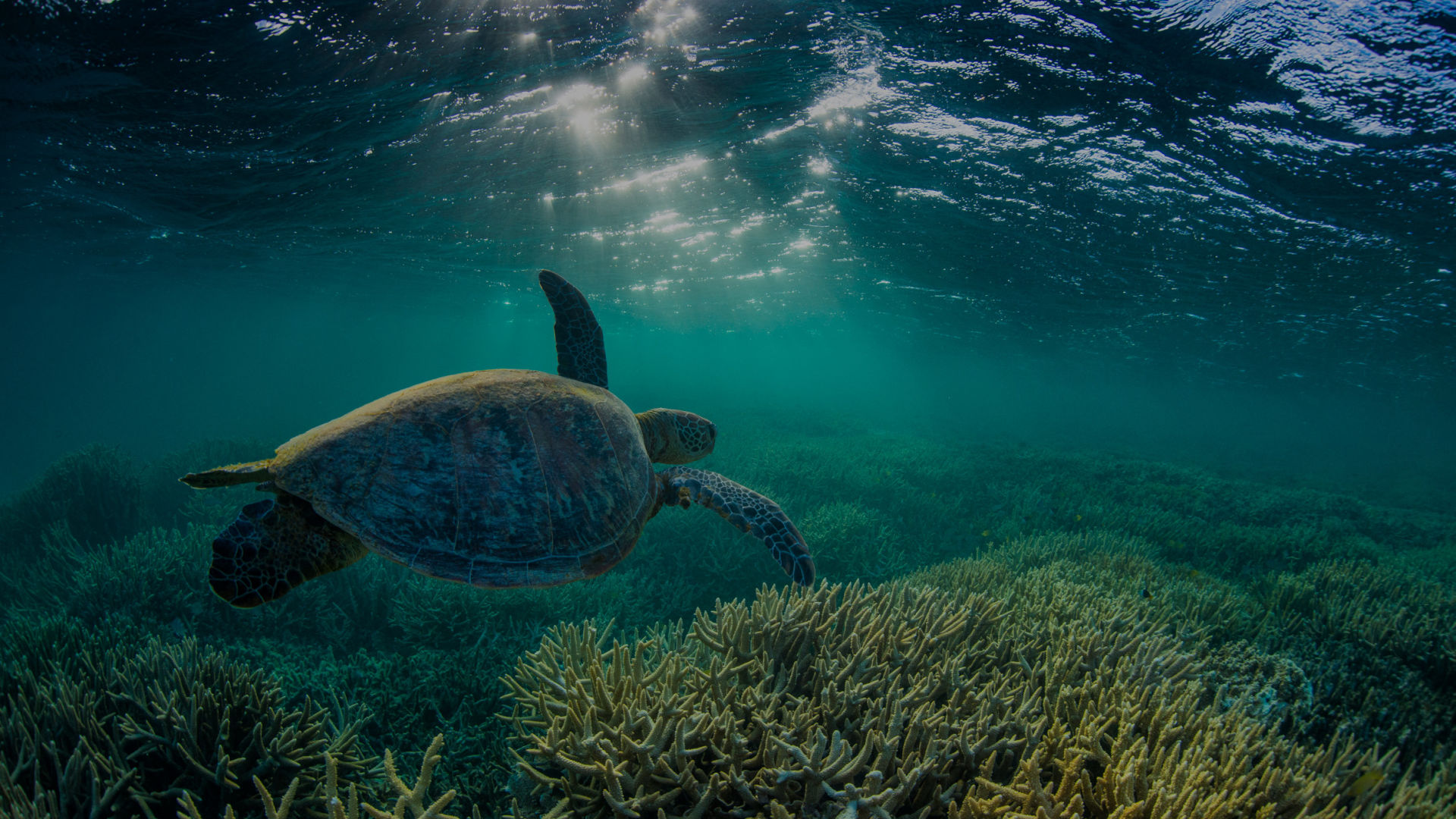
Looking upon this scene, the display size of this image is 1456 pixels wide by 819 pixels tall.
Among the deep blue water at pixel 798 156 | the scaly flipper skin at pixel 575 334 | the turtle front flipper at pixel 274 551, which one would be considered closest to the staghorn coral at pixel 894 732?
the turtle front flipper at pixel 274 551

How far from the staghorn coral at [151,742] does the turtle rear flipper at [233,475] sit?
3.77 feet

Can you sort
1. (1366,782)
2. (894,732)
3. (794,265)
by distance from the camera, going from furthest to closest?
(794,265), (1366,782), (894,732)

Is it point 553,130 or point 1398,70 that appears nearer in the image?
point 1398,70

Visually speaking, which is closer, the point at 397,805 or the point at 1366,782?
the point at 397,805

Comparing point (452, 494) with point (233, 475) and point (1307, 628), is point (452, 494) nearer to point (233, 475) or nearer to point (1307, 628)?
point (233, 475)

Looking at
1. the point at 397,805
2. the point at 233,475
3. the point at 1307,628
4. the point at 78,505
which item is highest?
the point at 233,475

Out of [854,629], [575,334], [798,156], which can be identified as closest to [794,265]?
[798,156]

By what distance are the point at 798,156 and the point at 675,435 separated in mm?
8564

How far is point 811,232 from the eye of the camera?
16359 mm

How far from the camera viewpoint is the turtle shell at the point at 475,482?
2.92 meters

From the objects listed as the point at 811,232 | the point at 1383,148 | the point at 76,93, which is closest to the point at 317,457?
the point at 76,93

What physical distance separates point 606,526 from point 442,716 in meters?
2.87

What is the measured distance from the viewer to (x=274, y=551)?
2.84m

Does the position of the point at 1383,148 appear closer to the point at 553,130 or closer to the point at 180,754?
the point at 553,130
